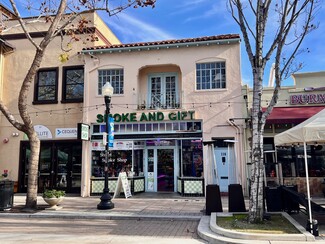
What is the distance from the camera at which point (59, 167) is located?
16203mm

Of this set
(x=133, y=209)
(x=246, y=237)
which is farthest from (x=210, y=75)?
(x=246, y=237)

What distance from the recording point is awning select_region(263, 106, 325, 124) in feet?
43.0

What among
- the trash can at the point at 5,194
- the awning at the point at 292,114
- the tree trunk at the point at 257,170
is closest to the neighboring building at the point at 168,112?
the awning at the point at 292,114

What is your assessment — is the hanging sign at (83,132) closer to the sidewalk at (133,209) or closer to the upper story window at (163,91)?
the sidewalk at (133,209)

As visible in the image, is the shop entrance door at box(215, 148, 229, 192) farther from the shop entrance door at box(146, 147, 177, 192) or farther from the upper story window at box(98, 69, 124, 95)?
the upper story window at box(98, 69, 124, 95)

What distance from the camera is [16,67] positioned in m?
17.0

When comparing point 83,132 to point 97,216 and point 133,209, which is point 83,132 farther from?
point 97,216

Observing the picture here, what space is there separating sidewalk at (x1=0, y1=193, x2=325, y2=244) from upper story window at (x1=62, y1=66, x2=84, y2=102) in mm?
5581

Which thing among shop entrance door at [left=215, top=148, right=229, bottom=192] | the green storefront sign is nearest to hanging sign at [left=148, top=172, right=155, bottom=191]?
the green storefront sign

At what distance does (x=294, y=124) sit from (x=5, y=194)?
1176cm

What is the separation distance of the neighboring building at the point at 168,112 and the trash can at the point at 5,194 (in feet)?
13.4

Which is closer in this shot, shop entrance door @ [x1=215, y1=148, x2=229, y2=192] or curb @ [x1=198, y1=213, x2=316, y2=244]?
curb @ [x1=198, y1=213, x2=316, y2=244]

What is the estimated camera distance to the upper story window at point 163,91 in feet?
50.9

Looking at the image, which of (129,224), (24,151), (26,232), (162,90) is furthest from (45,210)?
(162,90)
